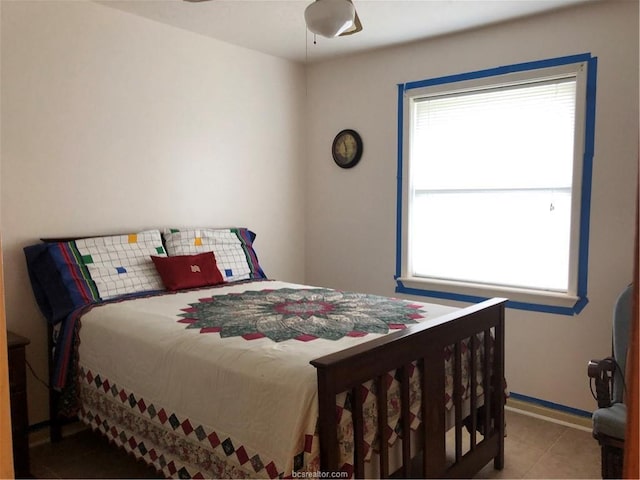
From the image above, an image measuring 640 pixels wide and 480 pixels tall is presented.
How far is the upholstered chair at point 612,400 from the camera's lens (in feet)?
6.81

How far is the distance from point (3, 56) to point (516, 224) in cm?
314

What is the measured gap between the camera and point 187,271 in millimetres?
3082

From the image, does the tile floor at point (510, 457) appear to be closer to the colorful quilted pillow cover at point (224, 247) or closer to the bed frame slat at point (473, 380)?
the bed frame slat at point (473, 380)

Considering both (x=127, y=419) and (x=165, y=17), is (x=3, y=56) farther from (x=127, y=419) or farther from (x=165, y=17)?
(x=127, y=419)

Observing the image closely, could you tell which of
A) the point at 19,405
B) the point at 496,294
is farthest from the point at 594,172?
the point at 19,405

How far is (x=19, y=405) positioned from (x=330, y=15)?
7.35ft

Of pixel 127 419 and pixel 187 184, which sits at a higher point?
pixel 187 184

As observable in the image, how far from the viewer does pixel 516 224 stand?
3365 millimetres

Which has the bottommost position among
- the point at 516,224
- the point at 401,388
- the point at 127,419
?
the point at 127,419

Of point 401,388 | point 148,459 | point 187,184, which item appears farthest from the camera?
point 187,184

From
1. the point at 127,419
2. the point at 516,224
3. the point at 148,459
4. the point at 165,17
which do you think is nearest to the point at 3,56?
the point at 165,17

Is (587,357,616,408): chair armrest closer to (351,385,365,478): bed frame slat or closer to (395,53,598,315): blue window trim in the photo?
(395,53,598,315): blue window trim

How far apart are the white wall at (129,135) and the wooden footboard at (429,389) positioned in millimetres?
2053

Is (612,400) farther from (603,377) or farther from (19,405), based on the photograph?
(19,405)
